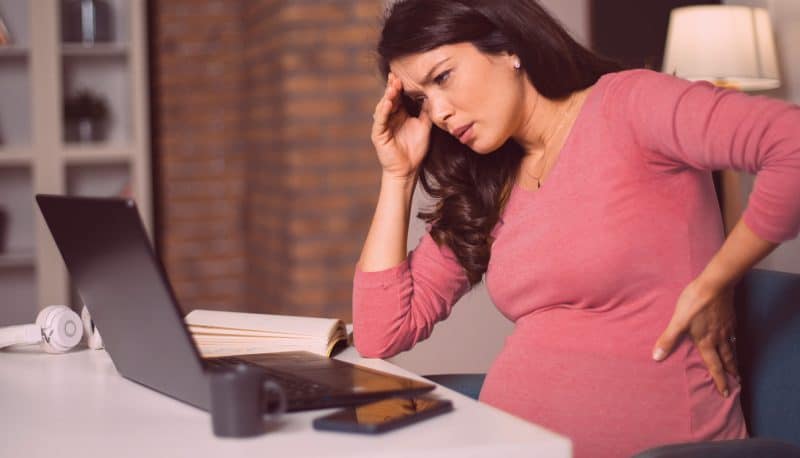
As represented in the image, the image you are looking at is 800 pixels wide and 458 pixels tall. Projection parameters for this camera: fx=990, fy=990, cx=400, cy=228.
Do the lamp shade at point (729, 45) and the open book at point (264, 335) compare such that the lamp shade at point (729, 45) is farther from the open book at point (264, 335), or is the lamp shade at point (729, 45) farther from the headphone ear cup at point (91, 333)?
the headphone ear cup at point (91, 333)

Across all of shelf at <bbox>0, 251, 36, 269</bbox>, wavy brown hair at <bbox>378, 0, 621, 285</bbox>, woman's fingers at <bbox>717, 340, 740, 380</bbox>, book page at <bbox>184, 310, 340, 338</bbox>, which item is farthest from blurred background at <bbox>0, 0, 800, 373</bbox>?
woman's fingers at <bbox>717, 340, 740, 380</bbox>

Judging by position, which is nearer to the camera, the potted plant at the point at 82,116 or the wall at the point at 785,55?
the wall at the point at 785,55

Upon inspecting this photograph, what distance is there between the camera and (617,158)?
152cm

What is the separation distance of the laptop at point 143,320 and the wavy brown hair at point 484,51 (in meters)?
0.45

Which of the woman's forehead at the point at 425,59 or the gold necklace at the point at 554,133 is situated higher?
the woman's forehead at the point at 425,59

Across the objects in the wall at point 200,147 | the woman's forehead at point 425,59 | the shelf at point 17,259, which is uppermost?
the woman's forehead at point 425,59

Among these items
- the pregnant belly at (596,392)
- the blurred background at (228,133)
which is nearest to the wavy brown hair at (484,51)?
the pregnant belly at (596,392)

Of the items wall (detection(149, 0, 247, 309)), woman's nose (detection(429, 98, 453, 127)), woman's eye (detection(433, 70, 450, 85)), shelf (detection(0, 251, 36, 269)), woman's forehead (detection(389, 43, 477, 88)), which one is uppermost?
woman's forehead (detection(389, 43, 477, 88))

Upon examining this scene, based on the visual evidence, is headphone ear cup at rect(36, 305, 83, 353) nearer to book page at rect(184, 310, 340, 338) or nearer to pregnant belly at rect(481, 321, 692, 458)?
book page at rect(184, 310, 340, 338)

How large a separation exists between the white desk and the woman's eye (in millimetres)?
582

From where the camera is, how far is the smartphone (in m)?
1.07

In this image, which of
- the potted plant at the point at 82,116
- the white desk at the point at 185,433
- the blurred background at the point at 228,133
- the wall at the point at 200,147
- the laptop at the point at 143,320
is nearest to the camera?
the white desk at the point at 185,433

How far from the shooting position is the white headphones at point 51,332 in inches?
66.2

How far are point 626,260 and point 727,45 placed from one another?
1775 mm
